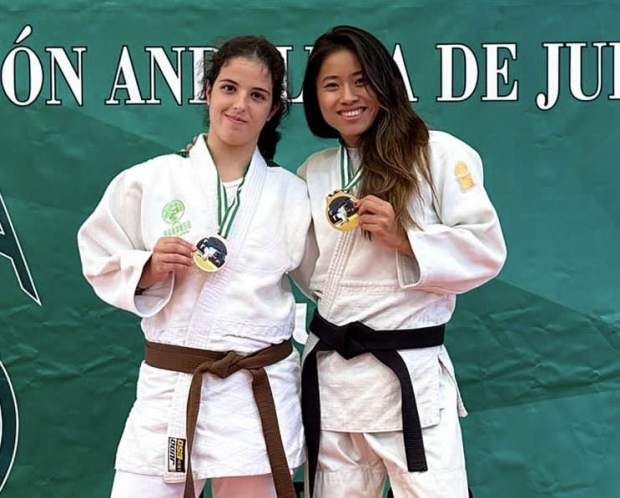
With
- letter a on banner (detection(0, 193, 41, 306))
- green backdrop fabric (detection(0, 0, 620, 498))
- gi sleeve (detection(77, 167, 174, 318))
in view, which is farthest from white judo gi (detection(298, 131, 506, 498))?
letter a on banner (detection(0, 193, 41, 306))

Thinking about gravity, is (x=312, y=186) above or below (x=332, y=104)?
below

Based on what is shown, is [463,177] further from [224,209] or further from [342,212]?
[224,209]

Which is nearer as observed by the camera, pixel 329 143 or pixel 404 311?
pixel 404 311

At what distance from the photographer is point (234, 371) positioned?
144 cm

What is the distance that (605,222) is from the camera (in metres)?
2.09

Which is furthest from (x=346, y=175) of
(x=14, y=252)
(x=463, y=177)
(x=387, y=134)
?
(x=14, y=252)

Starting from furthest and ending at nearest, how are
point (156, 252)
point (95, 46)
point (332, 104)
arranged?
point (95, 46)
point (332, 104)
point (156, 252)

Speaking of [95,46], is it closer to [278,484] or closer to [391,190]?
[391,190]

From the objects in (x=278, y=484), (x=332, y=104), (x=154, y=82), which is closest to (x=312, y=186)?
(x=332, y=104)

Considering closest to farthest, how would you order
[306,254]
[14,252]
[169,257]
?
1. [169,257]
2. [306,254]
3. [14,252]

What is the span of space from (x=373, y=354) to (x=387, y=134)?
43 centimetres

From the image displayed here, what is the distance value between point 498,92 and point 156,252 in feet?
3.70

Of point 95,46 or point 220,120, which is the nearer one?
point 220,120

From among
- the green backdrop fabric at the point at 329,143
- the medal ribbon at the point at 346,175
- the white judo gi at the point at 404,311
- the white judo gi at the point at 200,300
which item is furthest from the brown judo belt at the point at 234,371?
the green backdrop fabric at the point at 329,143
